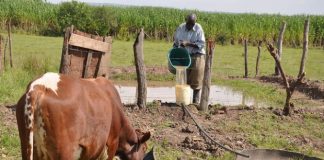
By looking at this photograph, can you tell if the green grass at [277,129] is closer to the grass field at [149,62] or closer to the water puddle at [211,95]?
the water puddle at [211,95]

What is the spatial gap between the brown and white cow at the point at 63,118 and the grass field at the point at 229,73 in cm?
274

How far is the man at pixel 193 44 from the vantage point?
1120 centimetres

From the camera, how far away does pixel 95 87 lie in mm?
5672

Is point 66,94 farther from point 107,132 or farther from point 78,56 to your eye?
point 78,56

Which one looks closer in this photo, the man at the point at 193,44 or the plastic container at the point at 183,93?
the plastic container at the point at 183,93

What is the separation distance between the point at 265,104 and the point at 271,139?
4.93 meters

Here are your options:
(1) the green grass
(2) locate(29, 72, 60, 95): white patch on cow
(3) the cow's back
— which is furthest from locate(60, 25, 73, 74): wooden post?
(2) locate(29, 72, 60, 95): white patch on cow

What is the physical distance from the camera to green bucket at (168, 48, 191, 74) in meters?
11.2

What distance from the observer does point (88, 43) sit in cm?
1023

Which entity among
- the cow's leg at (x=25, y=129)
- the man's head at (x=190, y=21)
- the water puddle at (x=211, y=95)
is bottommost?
the water puddle at (x=211, y=95)

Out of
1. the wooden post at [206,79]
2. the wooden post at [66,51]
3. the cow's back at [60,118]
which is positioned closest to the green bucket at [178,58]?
the wooden post at [206,79]

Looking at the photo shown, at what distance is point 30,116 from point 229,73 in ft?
52.3

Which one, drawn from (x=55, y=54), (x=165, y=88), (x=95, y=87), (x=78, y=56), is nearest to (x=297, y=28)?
(x=55, y=54)

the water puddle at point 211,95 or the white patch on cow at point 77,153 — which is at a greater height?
the white patch on cow at point 77,153
